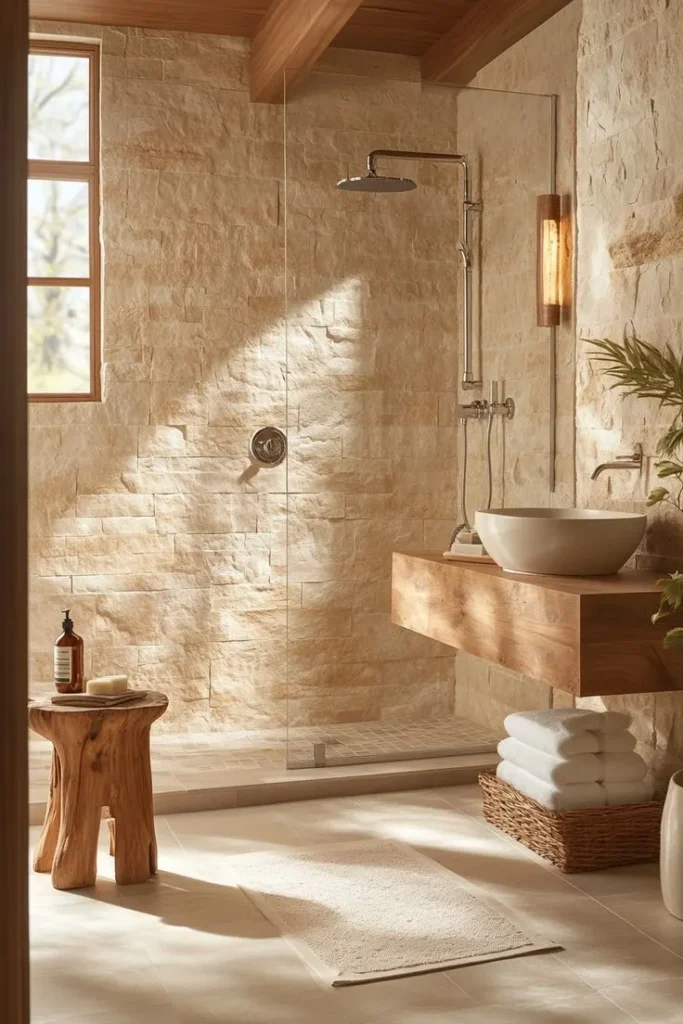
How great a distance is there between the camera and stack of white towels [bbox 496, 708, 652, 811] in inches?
133

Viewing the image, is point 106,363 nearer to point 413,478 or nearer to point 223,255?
point 223,255

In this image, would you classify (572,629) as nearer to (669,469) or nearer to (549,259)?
(669,469)

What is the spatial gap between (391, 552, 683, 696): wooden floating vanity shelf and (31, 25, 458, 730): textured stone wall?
0.84 meters

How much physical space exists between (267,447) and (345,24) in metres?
1.69

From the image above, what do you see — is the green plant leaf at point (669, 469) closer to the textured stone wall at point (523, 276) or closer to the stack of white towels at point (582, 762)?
the stack of white towels at point (582, 762)

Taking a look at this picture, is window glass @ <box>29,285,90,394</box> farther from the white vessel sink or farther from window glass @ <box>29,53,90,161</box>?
the white vessel sink

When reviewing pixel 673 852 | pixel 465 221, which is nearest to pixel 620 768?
pixel 673 852

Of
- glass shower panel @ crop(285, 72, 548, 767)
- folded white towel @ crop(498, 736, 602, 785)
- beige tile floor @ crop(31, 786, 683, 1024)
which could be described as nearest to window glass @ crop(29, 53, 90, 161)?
glass shower panel @ crop(285, 72, 548, 767)

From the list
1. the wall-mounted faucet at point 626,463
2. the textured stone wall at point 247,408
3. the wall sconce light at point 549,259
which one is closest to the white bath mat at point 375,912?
the textured stone wall at point 247,408

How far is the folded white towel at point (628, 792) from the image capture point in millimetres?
3404

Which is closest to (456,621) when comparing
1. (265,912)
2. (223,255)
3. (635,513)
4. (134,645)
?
(635,513)

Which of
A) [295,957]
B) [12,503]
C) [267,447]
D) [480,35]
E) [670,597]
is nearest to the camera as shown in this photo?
[12,503]

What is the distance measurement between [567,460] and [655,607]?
1.20 metres

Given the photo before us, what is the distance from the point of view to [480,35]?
448cm
